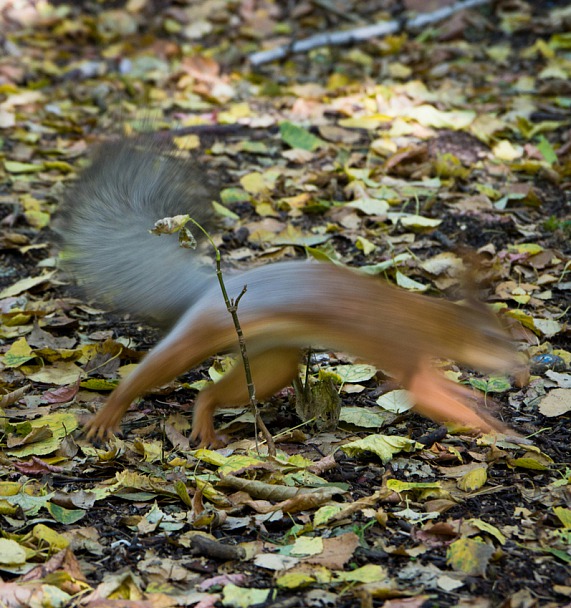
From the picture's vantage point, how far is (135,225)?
3.82 meters

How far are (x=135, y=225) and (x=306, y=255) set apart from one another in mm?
1106

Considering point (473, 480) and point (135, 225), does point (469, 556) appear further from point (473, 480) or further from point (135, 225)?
point (135, 225)

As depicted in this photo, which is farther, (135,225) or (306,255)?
(306,255)

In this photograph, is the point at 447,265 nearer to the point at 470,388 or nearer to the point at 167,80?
the point at 470,388

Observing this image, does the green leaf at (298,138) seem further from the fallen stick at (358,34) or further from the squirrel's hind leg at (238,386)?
the squirrel's hind leg at (238,386)

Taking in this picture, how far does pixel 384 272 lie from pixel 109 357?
1.34m

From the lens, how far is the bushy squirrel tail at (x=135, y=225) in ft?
11.6

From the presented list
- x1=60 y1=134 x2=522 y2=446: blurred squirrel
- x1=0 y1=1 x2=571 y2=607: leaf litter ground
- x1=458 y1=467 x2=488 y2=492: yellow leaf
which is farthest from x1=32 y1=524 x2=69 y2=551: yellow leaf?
x1=458 y1=467 x2=488 y2=492: yellow leaf

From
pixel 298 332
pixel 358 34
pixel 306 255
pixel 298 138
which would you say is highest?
pixel 298 332

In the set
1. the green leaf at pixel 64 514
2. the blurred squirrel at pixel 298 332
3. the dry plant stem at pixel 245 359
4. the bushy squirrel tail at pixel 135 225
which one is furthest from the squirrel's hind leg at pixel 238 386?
the green leaf at pixel 64 514

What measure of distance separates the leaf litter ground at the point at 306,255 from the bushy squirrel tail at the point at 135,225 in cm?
22

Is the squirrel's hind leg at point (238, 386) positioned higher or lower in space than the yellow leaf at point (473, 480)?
higher

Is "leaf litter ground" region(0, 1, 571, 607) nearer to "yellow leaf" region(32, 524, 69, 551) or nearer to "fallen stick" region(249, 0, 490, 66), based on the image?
"yellow leaf" region(32, 524, 69, 551)

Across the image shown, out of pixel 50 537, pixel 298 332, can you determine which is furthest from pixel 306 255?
pixel 50 537
